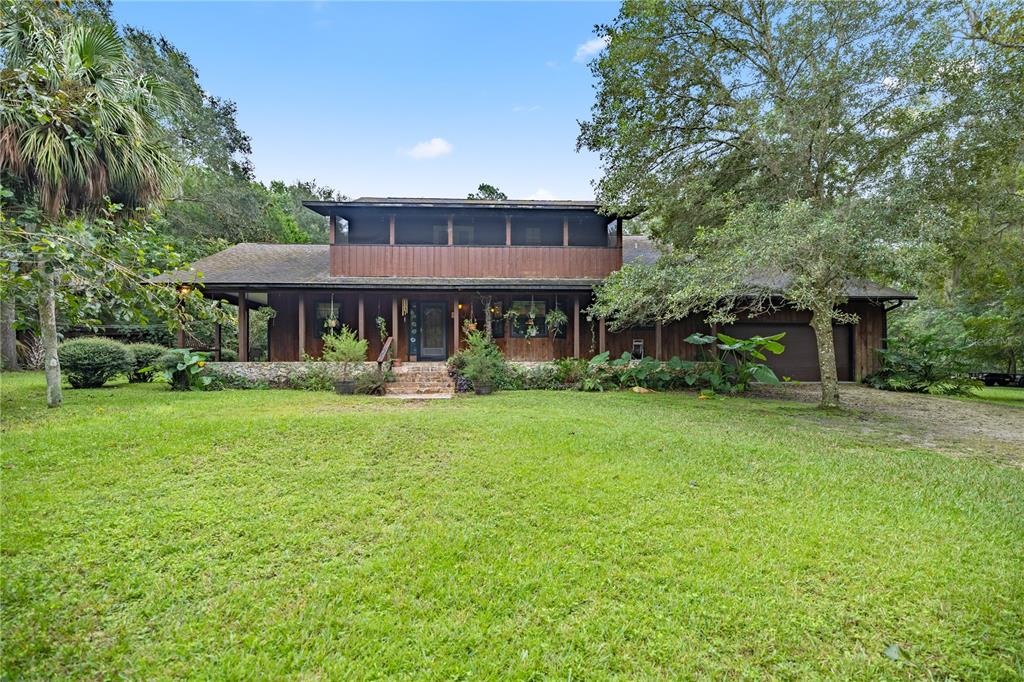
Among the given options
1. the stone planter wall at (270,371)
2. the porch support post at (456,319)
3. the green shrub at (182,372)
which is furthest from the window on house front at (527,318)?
the green shrub at (182,372)

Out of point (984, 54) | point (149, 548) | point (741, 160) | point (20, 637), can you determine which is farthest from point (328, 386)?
point (984, 54)

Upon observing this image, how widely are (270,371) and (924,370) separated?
1916cm

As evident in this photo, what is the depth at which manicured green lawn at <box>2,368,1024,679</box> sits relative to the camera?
2.41m

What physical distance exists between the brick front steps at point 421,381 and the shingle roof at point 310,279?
2.42 meters

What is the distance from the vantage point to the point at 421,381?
36.1 feet

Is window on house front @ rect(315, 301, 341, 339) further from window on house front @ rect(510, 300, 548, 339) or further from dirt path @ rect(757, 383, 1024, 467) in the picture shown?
dirt path @ rect(757, 383, 1024, 467)

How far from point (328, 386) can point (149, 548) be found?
770cm

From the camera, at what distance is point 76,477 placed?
4.43 m

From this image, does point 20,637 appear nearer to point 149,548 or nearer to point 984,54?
point 149,548

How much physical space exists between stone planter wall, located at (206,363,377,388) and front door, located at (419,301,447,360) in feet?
9.72

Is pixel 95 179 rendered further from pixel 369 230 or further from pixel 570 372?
pixel 570 372

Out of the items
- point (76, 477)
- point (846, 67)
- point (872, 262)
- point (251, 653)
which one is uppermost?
point (846, 67)

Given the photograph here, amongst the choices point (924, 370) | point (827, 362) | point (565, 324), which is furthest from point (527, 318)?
point (924, 370)

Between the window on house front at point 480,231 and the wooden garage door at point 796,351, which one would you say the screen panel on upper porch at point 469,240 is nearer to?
the window on house front at point 480,231
